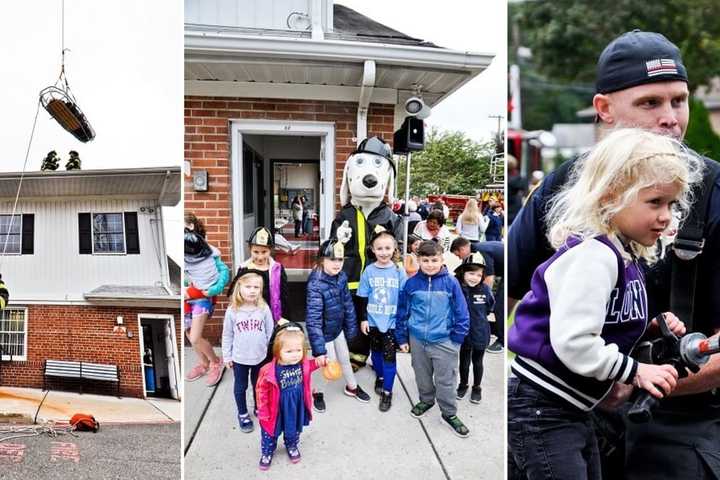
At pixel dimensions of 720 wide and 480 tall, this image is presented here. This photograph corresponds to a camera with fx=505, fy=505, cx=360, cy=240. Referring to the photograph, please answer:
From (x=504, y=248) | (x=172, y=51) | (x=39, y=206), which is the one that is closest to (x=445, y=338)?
(x=504, y=248)

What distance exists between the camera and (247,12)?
1483mm

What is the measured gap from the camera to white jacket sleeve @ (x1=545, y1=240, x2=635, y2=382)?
103 cm

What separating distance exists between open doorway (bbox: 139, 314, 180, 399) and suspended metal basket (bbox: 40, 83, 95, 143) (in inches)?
24.1

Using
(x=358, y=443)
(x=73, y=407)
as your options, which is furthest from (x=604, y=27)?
(x=73, y=407)

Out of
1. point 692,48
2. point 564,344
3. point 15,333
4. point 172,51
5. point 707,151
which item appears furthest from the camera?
point 15,333

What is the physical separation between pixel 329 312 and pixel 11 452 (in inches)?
44.9

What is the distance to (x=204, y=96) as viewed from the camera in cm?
139

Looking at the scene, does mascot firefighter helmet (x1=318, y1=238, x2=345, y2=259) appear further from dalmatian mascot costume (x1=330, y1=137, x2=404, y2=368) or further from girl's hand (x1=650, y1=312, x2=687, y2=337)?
girl's hand (x1=650, y1=312, x2=687, y2=337)

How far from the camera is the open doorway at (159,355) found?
1515 millimetres

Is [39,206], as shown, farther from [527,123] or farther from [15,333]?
[527,123]

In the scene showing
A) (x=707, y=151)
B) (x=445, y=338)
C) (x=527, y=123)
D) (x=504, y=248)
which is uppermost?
(x=527, y=123)

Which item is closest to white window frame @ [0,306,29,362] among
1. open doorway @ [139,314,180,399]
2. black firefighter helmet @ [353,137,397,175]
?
open doorway @ [139,314,180,399]

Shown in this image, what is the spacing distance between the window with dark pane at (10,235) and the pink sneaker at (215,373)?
2.46ft

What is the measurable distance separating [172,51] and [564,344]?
4.38 feet
